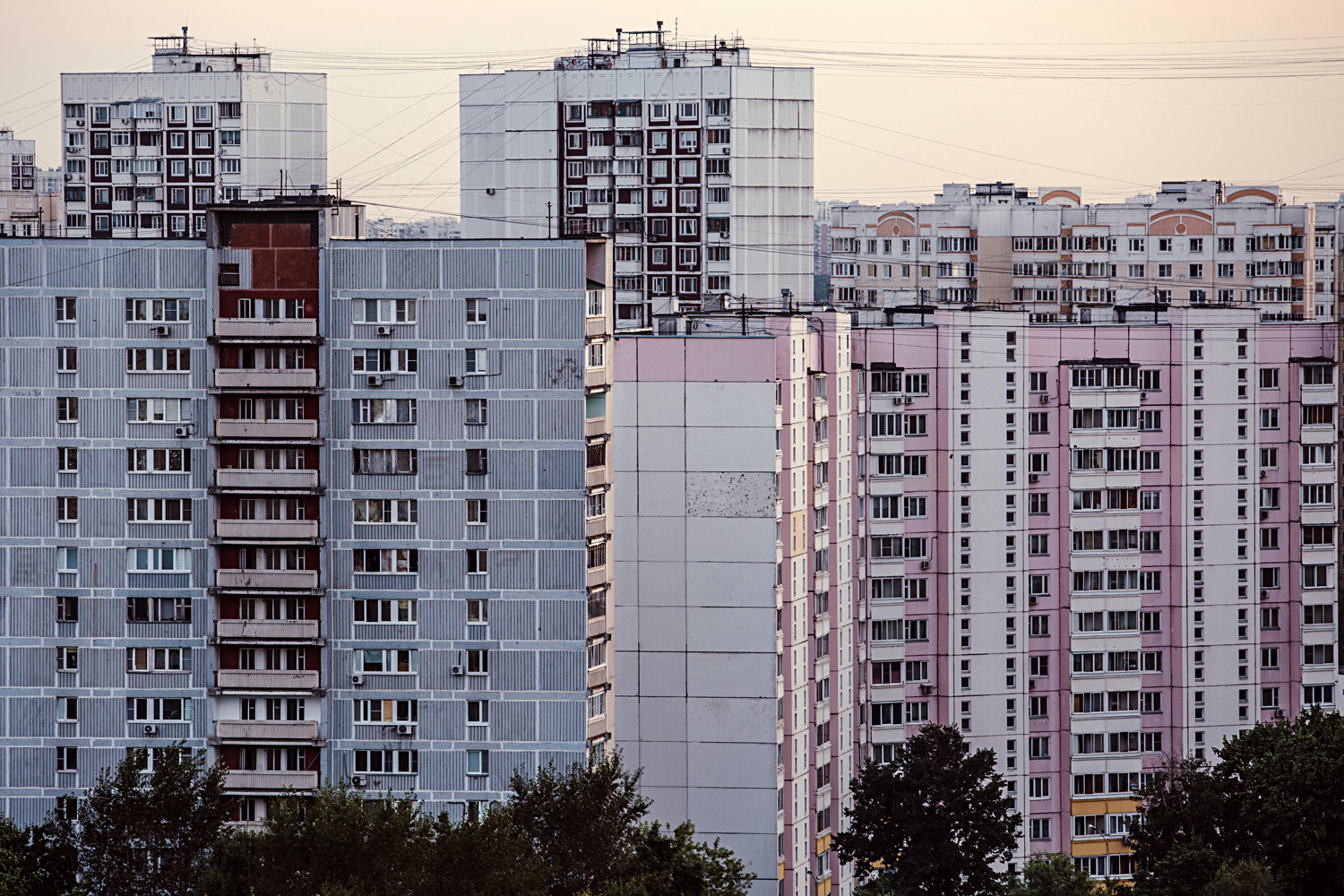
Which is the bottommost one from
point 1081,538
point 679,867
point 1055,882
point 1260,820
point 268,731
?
point 1055,882

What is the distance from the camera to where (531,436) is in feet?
200

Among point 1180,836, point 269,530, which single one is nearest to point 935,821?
point 1180,836

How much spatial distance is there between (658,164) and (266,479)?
163 feet

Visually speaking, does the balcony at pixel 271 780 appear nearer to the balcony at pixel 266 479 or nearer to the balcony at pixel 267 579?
the balcony at pixel 267 579

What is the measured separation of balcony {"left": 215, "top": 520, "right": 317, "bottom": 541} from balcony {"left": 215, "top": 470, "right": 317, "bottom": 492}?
1.07 m

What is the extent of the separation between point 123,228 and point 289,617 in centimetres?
7275

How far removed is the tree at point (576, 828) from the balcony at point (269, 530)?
10.2 meters

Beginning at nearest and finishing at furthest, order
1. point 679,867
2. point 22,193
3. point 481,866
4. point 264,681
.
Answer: point 481,866 → point 679,867 → point 264,681 → point 22,193

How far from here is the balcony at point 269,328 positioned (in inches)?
2398

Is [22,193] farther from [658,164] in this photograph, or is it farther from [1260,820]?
[1260,820]

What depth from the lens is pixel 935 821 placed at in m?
69.9

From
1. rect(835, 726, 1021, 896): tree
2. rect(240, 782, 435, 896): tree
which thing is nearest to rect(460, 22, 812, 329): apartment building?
rect(835, 726, 1021, 896): tree

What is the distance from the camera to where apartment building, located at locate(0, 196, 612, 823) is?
60.9 meters

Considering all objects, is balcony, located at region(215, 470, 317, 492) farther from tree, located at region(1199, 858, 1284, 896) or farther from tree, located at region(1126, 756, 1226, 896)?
tree, located at region(1126, 756, 1226, 896)
